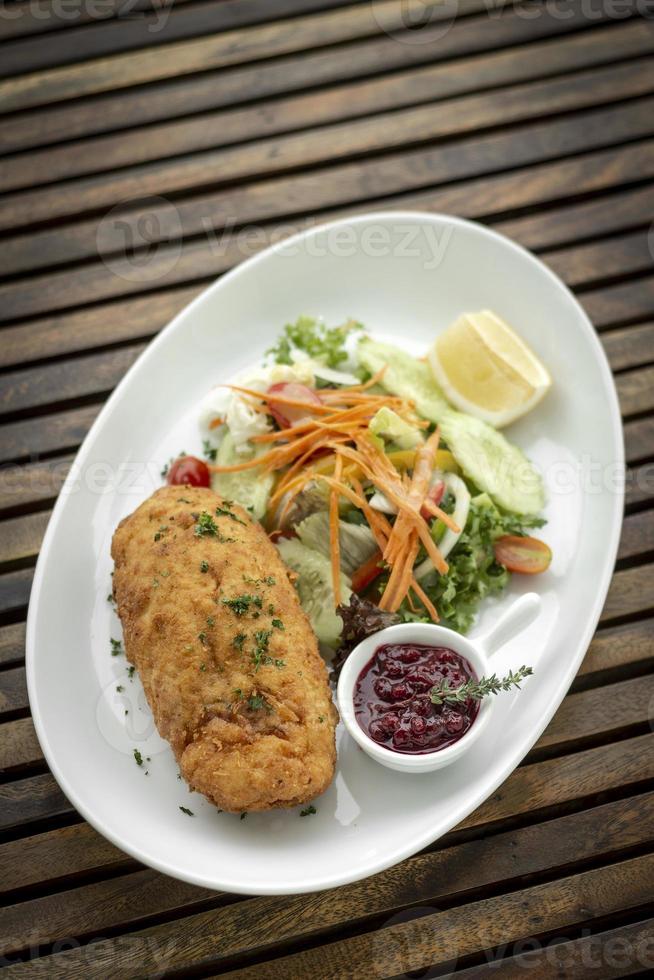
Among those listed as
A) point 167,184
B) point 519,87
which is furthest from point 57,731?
point 519,87

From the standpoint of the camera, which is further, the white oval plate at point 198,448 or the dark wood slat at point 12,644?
the dark wood slat at point 12,644

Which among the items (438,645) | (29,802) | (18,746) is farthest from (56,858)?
(438,645)

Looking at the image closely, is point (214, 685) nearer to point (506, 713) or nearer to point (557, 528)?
point (506, 713)

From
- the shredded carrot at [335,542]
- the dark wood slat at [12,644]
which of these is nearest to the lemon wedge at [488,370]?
the shredded carrot at [335,542]

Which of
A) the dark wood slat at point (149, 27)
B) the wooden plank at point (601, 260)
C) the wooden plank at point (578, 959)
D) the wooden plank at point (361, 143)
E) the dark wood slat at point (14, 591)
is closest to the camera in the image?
the wooden plank at point (578, 959)

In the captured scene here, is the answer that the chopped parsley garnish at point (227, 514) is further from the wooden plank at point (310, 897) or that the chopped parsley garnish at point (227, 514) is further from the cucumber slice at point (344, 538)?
the wooden plank at point (310, 897)

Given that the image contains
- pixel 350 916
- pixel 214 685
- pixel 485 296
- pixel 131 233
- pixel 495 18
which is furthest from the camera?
pixel 495 18

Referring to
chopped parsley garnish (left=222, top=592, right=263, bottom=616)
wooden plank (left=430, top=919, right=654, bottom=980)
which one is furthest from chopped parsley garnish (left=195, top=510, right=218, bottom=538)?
wooden plank (left=430, top=919, right=654, bottom=980)
